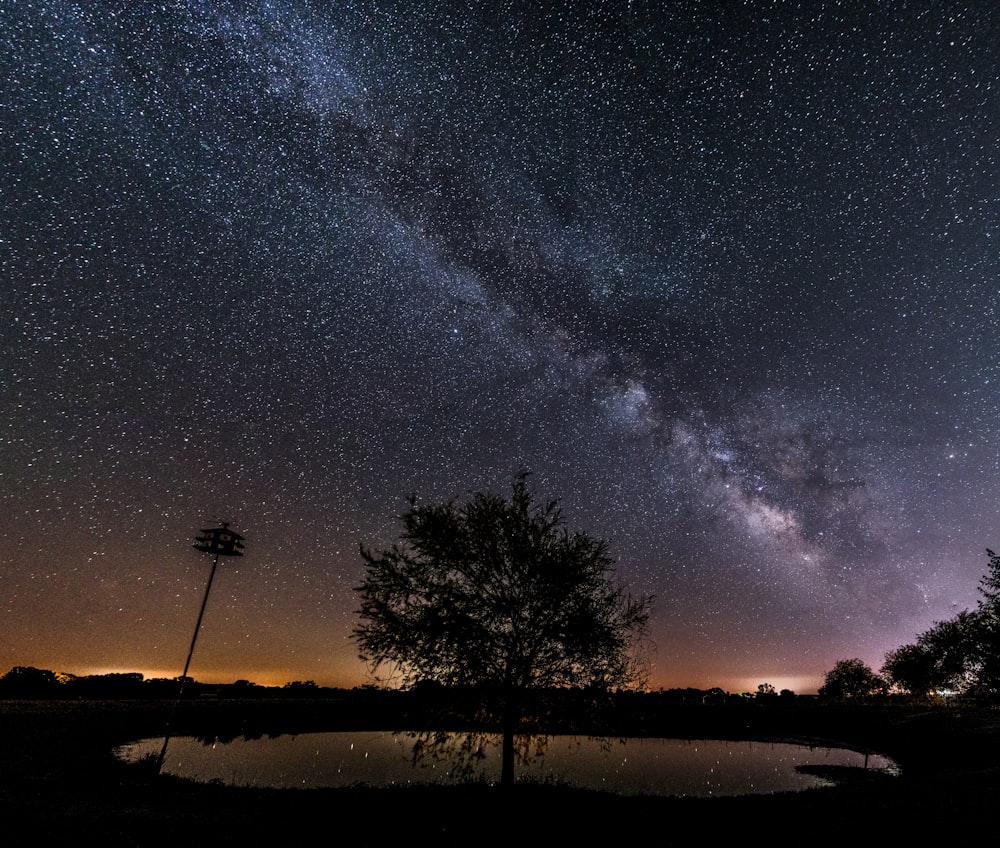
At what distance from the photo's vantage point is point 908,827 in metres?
14.7

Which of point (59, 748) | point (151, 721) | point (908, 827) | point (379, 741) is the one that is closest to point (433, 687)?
point (908, 827)

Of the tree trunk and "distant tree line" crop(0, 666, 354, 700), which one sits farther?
"distant tree line" crop(0, 666, 354, 700)

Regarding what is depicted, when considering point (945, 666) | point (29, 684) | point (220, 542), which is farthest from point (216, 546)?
point (945, 666)

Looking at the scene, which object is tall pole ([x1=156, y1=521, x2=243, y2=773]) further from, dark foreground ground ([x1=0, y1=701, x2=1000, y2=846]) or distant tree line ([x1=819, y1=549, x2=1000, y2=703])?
distant tree line ([x1=819, y1=549, x2=1000, y2=703])

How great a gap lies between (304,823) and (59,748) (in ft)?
75.6

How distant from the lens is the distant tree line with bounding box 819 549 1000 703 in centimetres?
3834

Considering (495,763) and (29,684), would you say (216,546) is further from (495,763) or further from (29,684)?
(29,684)

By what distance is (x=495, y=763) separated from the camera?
3528 cm

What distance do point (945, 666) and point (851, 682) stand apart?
73253 millimetres

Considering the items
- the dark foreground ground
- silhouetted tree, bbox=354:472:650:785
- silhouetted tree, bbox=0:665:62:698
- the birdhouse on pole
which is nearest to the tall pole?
the birdhouse on pole

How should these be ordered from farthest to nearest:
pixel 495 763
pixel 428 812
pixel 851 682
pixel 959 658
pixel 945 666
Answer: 1. pixel 851 682
2. pixel 945 666
3. pixel 959 658
4. pixel 495 763
5. pixel 428 812

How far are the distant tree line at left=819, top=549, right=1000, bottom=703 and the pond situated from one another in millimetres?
9870

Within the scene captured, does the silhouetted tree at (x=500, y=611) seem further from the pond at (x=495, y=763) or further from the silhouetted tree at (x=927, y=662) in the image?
the silhouetted tree at (x=927, y=662)

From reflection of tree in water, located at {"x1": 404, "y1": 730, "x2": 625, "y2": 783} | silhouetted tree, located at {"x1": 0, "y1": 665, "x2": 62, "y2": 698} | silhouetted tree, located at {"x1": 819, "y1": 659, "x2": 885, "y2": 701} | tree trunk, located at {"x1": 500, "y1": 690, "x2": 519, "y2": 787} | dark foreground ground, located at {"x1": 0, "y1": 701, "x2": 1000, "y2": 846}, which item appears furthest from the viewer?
silhouetted tree, located at {"x1": 819, "y1": 659, "x2": 885, "y2": 701}
